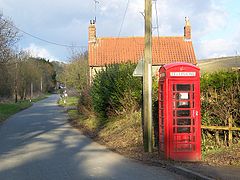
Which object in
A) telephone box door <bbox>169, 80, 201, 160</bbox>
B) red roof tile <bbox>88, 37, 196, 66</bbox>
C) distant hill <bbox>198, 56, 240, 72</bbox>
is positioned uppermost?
red roof tile <bbox>88, 37, 196, 66</bbox>

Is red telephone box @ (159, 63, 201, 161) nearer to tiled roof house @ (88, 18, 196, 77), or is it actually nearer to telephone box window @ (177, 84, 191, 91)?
telephone box window @ (177, 84, 191, 91)

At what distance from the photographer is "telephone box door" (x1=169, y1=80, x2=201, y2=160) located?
11336 millimetres

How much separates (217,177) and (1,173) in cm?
521

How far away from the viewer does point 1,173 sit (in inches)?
404

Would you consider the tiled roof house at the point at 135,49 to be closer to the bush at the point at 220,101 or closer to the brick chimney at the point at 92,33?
the brick chimney at the point at 92,33

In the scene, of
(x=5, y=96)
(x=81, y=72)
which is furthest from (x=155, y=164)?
(x=5, y=96)

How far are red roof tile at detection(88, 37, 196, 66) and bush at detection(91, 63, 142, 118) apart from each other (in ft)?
59.6

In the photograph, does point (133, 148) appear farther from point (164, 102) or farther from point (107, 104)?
point (107, 104)

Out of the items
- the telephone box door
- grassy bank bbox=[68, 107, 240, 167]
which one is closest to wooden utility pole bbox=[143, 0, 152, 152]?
grassy bank bbox=[68, 107, 240, 167]

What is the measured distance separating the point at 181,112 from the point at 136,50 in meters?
31.9

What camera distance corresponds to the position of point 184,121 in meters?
11.4

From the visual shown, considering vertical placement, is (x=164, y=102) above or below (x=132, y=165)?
above

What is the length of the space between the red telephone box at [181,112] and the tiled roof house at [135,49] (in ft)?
97.2

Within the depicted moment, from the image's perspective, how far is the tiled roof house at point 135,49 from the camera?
41750 millimetres
